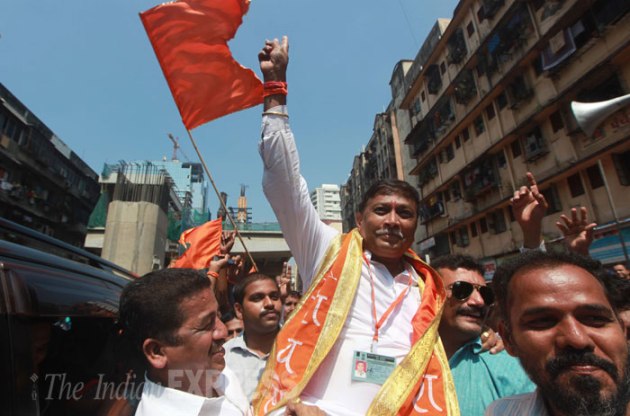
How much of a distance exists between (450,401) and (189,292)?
4.47ft

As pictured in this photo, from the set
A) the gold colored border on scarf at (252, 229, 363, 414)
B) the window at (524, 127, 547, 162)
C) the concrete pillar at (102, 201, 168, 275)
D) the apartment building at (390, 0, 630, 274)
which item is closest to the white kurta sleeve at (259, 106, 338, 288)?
the gold colored border on scarf at (252, 229, 363, 414)

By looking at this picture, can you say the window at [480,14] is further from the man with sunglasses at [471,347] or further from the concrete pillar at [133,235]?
the man with sunglasses at [471,347]

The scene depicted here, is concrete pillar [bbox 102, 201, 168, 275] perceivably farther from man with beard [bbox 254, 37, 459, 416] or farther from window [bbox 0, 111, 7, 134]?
man with beard [bbox 254, 37, 459, 416]

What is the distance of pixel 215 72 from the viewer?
3592 millimetres

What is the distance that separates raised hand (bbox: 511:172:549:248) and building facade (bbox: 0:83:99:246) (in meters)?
33.1

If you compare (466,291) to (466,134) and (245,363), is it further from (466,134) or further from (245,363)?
(466,134)

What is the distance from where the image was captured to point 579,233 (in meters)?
2.72

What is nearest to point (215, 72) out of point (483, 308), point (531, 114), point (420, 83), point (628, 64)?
point (483, 308)

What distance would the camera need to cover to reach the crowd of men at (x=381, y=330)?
1.46 meters

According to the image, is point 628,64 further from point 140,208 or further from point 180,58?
point 140,208

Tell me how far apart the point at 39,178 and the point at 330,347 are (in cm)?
3779

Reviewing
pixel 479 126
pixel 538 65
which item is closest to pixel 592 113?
pixel 538 65

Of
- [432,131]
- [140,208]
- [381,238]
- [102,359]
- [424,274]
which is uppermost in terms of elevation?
[432,131]

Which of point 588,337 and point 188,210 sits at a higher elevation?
point 188,210
